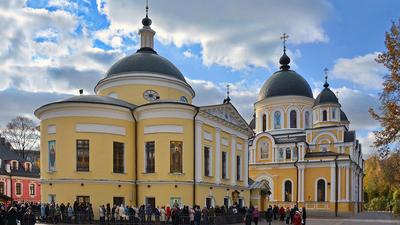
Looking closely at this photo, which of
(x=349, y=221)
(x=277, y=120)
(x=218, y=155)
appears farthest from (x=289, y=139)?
(x=218, y=155)

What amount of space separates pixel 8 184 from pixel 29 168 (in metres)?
3.90

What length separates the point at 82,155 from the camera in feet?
89.6

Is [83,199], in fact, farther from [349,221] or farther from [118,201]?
[349,221]

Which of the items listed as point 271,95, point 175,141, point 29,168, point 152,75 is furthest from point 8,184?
point 271,95

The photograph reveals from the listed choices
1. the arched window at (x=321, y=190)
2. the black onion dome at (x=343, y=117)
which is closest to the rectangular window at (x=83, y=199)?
the arched window at (x=321, y=190)

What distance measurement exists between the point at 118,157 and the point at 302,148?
29.3m

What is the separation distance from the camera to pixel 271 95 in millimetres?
58844

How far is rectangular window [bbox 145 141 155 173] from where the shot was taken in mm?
28734

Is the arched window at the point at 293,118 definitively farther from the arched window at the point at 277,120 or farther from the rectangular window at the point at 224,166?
the rectangular window at the point at 224,166

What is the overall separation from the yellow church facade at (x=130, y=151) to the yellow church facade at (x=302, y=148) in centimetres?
1831

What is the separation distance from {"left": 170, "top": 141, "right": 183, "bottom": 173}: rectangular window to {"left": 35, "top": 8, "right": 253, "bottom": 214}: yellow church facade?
0.21ft

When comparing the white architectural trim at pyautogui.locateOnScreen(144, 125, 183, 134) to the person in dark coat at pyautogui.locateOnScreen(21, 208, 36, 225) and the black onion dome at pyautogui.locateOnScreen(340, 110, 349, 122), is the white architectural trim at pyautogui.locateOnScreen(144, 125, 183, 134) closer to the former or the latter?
the person in dark coat at pyautogui.locateOnScreen(21, 208, 36, 225)

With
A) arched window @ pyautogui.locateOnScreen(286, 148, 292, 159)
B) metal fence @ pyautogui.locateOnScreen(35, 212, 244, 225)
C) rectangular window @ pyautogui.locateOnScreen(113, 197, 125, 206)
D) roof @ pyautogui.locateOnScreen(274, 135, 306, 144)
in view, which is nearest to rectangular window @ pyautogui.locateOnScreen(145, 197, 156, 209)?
rectangular window @ pyautogui.locateOnScreen(113, 197, 125, 206)

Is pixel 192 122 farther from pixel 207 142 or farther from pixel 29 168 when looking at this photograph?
pixel 29 168
